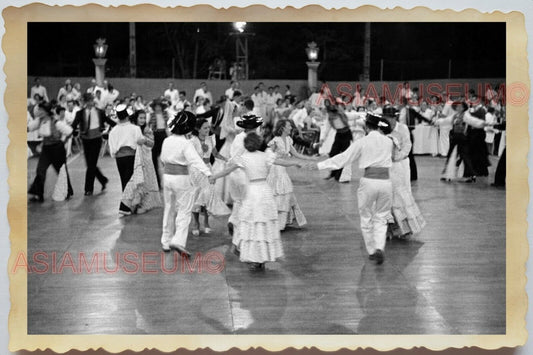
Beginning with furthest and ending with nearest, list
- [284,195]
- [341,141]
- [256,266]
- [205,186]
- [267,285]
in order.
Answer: [341,141], [284,195], [205,186], [256,266], [267,285]

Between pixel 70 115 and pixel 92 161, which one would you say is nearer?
pixel 70 115

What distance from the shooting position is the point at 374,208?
22.0 feet

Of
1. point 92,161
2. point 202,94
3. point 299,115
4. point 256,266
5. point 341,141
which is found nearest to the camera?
point 256,266

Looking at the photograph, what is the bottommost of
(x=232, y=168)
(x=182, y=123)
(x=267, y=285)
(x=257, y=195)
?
(x=267, y=285)

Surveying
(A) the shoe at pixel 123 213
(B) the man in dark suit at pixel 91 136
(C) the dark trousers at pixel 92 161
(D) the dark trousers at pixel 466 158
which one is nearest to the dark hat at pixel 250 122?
(B) the man in dark suit at pixel 91 136

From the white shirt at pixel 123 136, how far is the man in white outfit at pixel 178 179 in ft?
5.30

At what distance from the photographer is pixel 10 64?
18.5ft

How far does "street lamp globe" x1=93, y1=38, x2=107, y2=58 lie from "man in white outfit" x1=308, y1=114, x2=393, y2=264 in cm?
198

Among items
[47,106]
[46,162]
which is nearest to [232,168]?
[47,106]

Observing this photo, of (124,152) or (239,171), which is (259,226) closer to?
(239,171)

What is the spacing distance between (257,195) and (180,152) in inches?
29.3

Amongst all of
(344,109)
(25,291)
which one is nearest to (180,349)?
(25,291)

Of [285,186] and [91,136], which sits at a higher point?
[91,136]

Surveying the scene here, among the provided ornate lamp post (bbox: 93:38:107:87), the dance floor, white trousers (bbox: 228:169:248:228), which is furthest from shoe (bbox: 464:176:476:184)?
ornate lamp post (bbox: 93:38:107:87)
